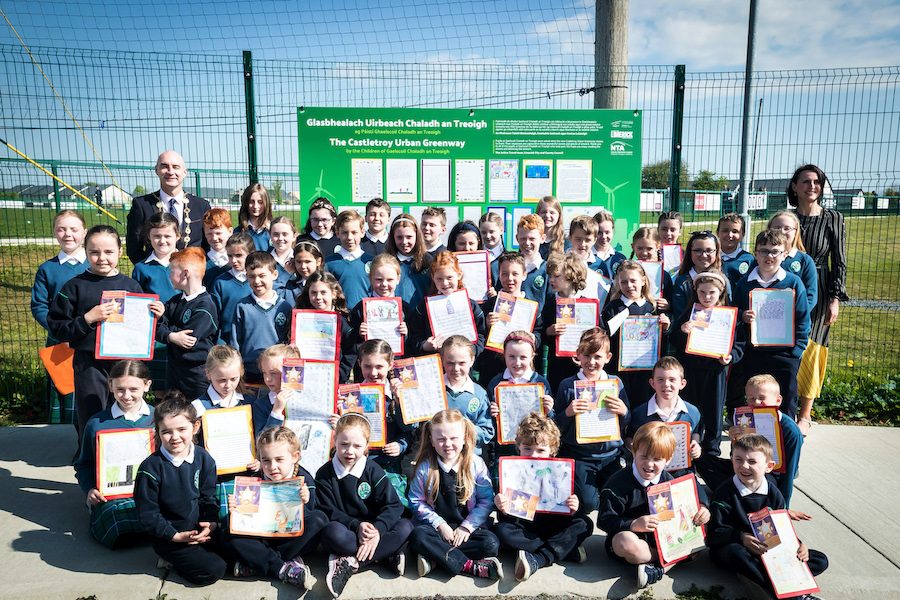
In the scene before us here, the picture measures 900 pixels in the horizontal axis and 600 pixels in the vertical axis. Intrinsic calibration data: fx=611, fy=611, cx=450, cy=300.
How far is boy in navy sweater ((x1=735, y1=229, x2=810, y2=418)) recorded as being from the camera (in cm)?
470

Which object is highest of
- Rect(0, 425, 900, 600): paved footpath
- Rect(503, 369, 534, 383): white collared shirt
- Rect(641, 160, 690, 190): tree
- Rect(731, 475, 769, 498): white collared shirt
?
Rect(641, 160, 690, 190): tree

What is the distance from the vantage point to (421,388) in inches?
168

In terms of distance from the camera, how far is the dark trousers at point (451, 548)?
3459mm

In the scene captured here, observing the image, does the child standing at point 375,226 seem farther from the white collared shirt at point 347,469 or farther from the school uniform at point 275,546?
the school uniform at point 275,546

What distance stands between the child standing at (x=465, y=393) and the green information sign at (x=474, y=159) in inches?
99.6

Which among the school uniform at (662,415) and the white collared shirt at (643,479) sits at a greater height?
the school uniform at (662,415)

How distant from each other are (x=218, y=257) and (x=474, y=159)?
2.84 metres

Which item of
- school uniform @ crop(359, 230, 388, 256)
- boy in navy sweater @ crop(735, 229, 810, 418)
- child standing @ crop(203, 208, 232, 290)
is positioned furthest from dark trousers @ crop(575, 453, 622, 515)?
child standing @ crop(203, 208, 232, 290)

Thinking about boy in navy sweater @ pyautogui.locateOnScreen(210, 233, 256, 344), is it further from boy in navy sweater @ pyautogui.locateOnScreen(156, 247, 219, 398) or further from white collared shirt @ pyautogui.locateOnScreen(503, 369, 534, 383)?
white collared shirt @ pyautogui.locateOnScreen(503, 369, 534, 383)

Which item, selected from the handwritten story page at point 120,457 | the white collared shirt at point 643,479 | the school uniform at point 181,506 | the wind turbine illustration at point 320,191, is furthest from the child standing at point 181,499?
the wind turbine illustration at point 320,191

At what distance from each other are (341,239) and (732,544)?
356cm

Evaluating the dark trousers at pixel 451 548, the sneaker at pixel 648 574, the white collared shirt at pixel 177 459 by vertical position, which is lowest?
the sneaker at pixel 648 574

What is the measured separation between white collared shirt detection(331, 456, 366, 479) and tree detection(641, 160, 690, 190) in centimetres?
486

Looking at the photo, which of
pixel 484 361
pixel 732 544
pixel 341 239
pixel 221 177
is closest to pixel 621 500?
pixel 732 544
